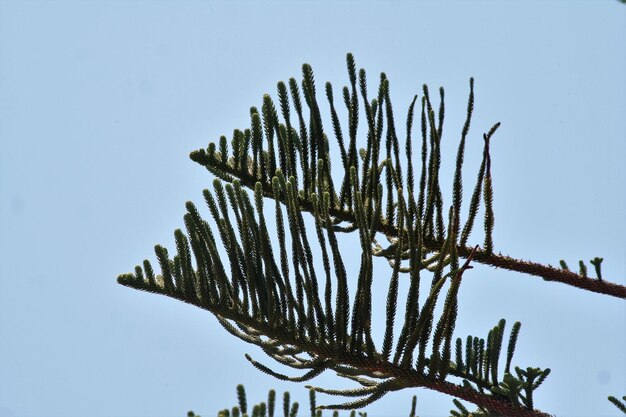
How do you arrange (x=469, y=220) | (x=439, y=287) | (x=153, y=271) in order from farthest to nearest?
(x=469, y=220) → (x=153, y=271) → (x=439, y=287)

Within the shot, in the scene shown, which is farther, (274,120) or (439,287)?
(274,120)

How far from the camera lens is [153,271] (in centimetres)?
314

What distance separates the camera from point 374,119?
11.7ft

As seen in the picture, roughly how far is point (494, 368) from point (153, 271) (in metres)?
1.44

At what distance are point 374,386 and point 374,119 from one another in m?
1.12

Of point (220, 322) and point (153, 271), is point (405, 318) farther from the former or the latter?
point (153, 271)

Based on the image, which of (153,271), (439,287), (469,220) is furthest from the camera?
(469,220)

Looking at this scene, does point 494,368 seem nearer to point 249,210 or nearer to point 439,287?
point 439,287

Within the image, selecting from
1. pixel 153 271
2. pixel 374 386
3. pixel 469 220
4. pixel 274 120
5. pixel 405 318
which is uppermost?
pixel 274 120

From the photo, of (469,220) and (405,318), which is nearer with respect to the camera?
(405,318)

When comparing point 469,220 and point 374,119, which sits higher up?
point 374,119

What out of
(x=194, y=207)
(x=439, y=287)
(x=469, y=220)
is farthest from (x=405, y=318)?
(x=194, y=207)

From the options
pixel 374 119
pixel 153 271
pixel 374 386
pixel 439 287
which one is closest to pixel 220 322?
pixel 153 271

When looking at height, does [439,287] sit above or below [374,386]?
above
